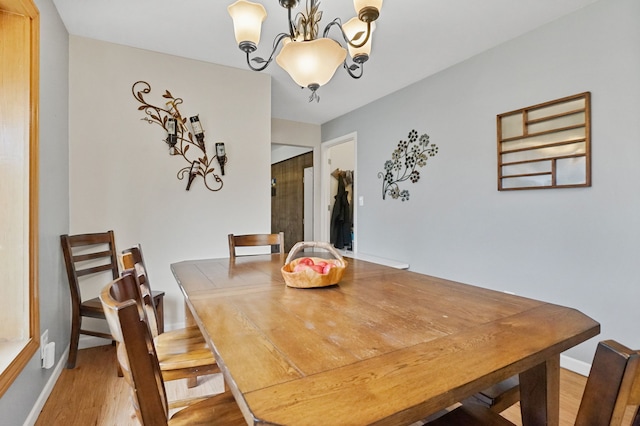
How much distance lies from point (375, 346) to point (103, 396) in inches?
74.1

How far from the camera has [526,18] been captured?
2158 mm

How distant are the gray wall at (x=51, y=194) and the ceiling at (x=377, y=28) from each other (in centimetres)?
32

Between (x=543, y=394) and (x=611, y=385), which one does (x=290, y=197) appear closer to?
(x=543, y=394)

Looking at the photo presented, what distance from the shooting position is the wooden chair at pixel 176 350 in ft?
4.15

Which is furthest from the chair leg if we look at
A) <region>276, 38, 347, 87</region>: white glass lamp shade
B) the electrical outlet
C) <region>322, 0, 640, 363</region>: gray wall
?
<region>322, 0, 640, 363</region>: gray wall

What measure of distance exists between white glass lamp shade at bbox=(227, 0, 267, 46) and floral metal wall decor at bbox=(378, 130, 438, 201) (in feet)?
6.70

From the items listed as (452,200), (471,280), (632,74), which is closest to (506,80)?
(632,74)

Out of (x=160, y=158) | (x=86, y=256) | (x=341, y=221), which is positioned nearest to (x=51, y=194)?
(x=86, y=256)

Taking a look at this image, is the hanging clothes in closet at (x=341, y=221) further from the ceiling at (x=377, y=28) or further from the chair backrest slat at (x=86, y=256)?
the chair backrest slat at (x=86, y=256)

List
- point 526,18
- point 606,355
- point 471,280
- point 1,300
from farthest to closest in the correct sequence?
point 471,280 → point 526,18 → point 1,300 → point 606,355

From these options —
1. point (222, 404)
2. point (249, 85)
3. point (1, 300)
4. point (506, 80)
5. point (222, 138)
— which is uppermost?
point (249, 85)

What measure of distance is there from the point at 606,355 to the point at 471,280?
243 cm

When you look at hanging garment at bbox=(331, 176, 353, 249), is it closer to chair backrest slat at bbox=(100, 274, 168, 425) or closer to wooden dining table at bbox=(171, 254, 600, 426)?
wooden dining table at bbox=(171, 254, 600, 426)

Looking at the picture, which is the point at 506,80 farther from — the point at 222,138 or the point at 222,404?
the point at 222,404
